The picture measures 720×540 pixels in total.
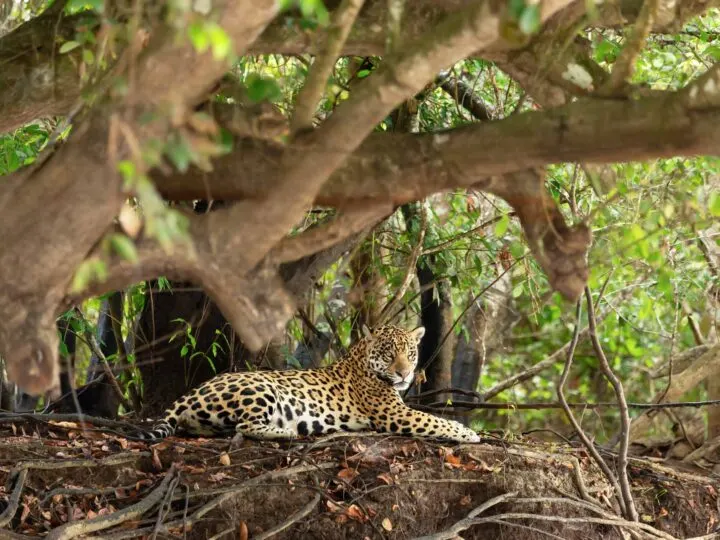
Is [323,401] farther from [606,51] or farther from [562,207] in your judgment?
[606,51]

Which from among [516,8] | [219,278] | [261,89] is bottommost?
[219,278]

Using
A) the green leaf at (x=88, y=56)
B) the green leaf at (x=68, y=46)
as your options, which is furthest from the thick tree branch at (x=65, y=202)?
the green leaf at (x=68, y=46)

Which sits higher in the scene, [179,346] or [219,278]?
[219,278]

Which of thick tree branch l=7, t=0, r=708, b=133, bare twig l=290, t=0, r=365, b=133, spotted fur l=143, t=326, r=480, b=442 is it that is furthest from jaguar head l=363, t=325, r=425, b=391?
bare twig l=290, t=0, r=365, b=133

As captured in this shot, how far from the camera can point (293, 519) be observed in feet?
21.5

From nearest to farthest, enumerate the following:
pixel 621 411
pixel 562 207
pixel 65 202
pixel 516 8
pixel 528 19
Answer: pixel 528 19 < pixel 516 8 < pixel 65 202 < pixel 621 411 < pixel 562 207

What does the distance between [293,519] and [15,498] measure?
4.99 ft

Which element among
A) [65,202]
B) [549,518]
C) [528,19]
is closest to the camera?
[528,19]

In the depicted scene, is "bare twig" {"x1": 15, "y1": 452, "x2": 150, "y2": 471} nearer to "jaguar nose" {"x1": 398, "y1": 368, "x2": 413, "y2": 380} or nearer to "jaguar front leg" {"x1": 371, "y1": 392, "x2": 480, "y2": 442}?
"jaguar front leg" {"x1": 371, "y1": 392, "x2": 480, "y2": 442}

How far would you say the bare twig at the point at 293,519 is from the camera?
21.1 feet

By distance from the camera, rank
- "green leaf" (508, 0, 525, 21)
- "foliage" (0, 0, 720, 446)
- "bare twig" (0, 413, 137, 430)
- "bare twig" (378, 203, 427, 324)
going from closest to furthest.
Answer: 1. "green leaf" (508, 0, 525, 21)
2. "foliage" (0, 0, 720, 446)
3. "bare twig" (0, 413, 137, 430)
4. "bare twig" (378, 203, 427, 324)

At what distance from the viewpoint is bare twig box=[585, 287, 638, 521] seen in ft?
21.8

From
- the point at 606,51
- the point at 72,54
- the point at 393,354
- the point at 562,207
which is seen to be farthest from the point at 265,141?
the point at 562,207

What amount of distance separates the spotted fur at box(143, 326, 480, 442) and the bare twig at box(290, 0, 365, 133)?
3.64m
